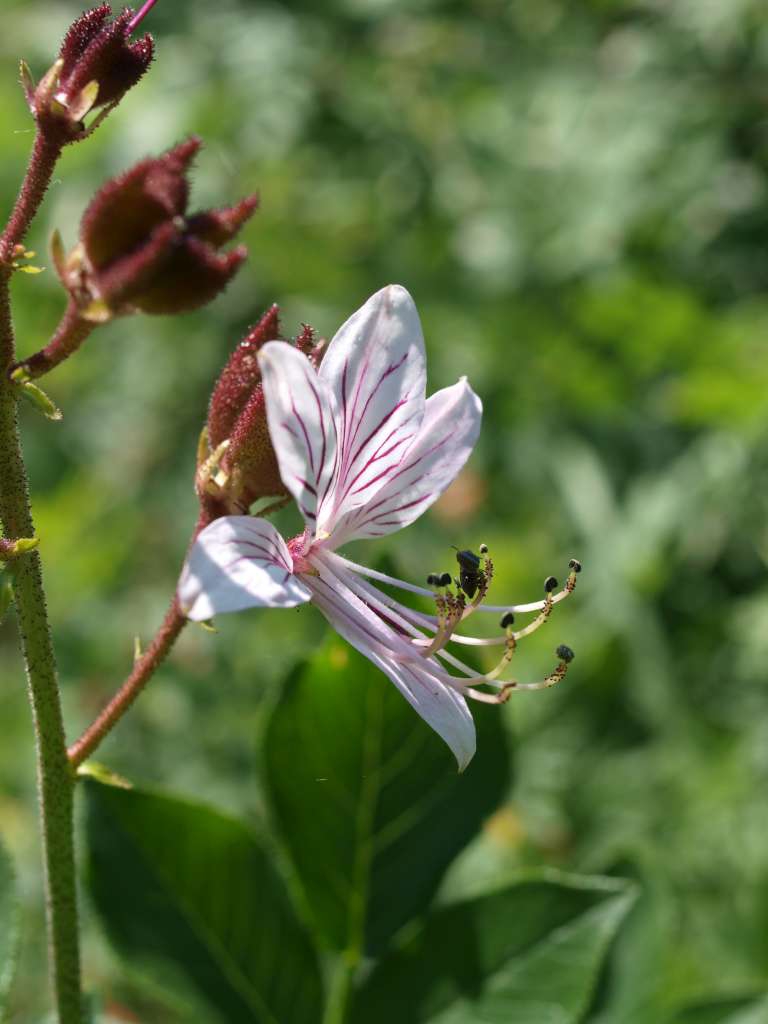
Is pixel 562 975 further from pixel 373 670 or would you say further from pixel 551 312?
pixel 551 312

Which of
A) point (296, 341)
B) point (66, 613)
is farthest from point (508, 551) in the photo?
point (296, 341)

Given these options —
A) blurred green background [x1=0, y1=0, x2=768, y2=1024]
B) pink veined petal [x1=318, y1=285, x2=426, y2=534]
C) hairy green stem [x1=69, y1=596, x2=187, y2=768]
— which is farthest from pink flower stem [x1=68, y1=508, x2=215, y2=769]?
blurred green background [x1=0, y1=0, x2=768, y2=1024]

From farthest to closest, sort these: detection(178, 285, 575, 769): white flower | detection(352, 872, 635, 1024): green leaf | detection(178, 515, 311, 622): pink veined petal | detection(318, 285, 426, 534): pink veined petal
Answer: detection(352, 872, 635, 1024): green leaf < detection(318, 285, 426, 534): pink veined petal < detection(178, 285, 575, 769): white flower < detection(178, 515, 311, 622): pink veined petal

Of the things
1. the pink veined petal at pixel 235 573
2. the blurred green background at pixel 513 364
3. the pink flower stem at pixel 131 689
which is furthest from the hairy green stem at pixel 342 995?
the blurred green background at pixel 513 364

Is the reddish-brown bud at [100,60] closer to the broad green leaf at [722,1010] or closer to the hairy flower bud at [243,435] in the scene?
the hairy flower bud at [243,435]

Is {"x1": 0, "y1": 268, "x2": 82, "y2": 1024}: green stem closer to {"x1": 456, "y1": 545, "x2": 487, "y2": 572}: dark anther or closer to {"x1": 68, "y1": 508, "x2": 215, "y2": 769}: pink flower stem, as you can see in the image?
{"x1": 68, "y1": 508, "x2": 215, "y2": 769}: pink flower stem

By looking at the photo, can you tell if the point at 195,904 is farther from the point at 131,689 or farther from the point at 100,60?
the point at 100,60
